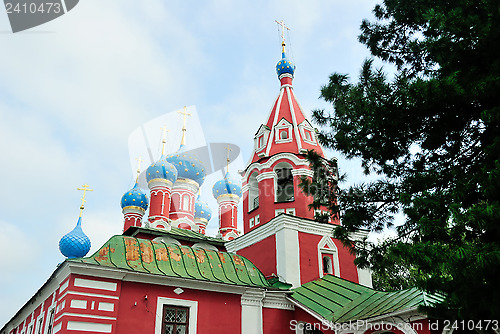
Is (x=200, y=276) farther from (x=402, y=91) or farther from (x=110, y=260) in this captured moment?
(x=402, y=91)

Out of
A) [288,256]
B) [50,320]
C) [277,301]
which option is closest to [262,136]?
[288,256]

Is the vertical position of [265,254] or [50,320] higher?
[265,254]

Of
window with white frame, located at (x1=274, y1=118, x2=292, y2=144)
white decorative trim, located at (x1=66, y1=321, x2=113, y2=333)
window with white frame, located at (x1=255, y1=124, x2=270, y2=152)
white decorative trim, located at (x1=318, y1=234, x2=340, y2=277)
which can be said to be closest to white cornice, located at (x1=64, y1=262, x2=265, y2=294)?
white decorative trim, located at (x1=66, y1=321, x2=113, y2=333)

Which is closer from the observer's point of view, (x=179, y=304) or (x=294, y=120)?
(x=179, y=304)

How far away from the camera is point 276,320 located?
12.2 m

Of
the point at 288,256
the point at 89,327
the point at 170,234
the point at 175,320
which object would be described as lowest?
the point at 89,327

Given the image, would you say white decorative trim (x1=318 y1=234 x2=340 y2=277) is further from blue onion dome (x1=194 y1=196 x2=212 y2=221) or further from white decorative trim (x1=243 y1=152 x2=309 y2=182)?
blue onion dome (x1=194 y1=196 x2=212 y2=221)

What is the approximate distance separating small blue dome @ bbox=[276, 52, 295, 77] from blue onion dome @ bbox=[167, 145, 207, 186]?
11.1 meters

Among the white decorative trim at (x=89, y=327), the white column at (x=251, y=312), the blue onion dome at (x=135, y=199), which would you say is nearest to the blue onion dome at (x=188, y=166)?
the blue onion dome at (x=135, y=199)

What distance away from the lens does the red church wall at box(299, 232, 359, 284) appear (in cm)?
1380

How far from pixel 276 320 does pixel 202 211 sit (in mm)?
19128

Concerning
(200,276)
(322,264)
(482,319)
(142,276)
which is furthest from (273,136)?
(482,319)

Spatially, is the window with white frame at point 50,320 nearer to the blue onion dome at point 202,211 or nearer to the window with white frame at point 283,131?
the window with white frame at point 283,131

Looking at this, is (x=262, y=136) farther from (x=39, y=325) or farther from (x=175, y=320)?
(x=39, y=325)
